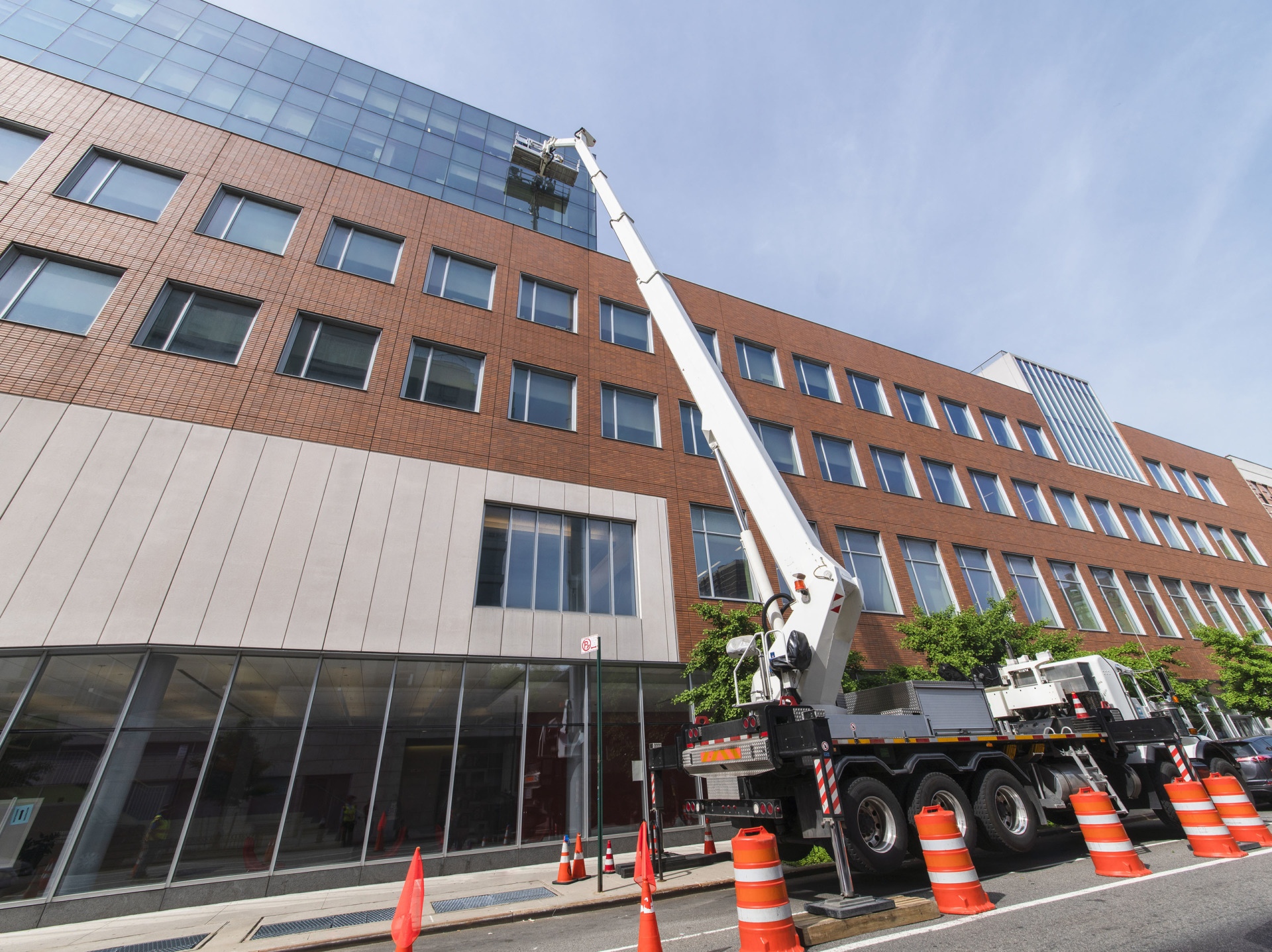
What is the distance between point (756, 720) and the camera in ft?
21.8

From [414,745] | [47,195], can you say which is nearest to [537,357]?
[414,745]

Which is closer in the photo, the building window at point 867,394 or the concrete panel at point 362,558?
the concrete panel at point 362,558

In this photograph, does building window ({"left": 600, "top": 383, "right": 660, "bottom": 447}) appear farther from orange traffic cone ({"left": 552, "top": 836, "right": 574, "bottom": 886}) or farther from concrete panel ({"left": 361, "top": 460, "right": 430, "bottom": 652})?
orange traffic cone ({"left": 552, "top": 836, "right": 574, "bottom": 886})

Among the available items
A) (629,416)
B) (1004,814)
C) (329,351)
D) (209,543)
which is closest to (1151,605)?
(1004,814)

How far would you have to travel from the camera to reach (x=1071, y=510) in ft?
84.6

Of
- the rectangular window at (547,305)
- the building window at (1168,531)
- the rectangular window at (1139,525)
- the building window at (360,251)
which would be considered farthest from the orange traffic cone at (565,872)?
the building window at (1168,531)

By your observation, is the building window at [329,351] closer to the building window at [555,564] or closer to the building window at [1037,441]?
the building window at [555,564]

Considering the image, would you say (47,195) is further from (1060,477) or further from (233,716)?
(1060,477)

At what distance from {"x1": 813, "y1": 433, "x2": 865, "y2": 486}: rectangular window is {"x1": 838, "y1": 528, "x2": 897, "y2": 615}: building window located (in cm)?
192

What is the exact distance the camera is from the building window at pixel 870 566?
17797mm

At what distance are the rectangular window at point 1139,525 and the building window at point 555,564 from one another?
26.7m

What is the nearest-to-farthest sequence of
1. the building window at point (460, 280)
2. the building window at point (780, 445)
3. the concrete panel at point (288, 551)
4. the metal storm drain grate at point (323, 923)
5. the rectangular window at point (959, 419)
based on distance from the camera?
the metal storm drain grate at point (323, 923) → the concrete panel at point (288, 551) → the building window at point (460, 280) → the building window at point (780, 445) → the rectangular window at point (959, 419)

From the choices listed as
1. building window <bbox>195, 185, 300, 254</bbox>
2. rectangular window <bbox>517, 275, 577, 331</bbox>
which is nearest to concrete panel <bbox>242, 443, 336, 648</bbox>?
building window <bbox>195, 185, 300, 254</bbox>

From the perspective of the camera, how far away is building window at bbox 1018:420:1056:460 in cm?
2705
